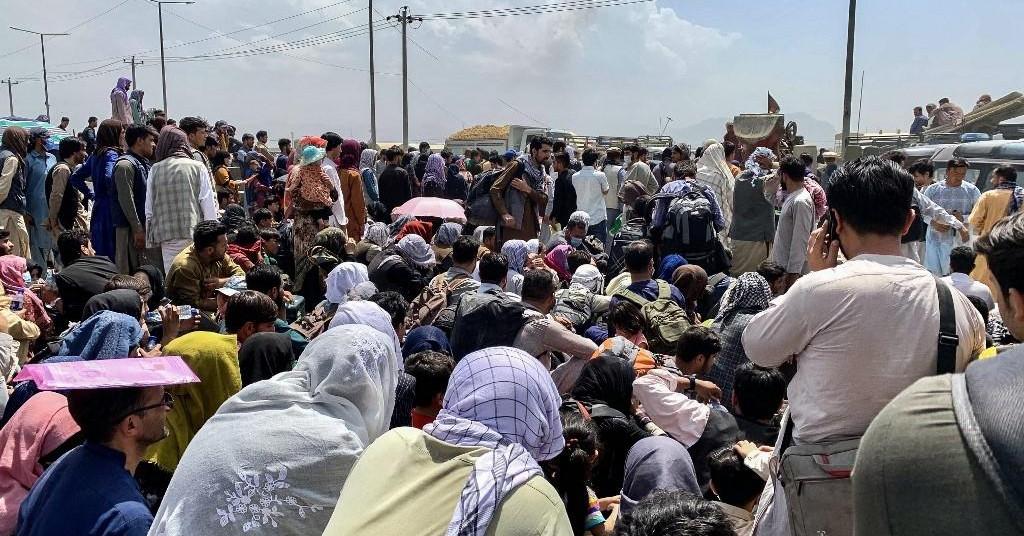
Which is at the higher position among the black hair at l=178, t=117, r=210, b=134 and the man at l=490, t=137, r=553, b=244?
the black hair at l=178, t=117, r=210, b=134

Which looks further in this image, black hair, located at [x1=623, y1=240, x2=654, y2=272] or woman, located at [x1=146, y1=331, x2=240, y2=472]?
black hair, located at [x1=623, y1=240, x2=654, y2=272]

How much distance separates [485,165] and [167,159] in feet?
33.7

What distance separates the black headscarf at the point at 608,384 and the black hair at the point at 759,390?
0.57 meters

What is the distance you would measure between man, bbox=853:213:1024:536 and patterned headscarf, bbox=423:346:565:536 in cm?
87

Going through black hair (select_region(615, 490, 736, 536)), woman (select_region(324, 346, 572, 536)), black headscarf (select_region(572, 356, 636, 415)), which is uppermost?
woman (select_region(324, 346, 572, 536))

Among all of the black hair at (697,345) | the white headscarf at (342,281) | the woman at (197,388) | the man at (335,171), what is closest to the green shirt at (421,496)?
the woman at (197,388)

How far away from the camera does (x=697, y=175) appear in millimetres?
9508

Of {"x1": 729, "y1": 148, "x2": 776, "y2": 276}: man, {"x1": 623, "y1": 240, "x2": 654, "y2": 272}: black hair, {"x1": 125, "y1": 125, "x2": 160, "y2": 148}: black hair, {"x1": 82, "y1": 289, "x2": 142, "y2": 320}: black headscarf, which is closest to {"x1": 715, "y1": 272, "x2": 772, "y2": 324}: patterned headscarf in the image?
{"x1": 623, "y1": 240, "x2": 654, "y2": 272}: black hair

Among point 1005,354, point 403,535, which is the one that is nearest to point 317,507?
point 403,535

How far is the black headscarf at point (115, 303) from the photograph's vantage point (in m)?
4.62

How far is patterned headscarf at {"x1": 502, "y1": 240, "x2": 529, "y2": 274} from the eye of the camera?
7047 mm

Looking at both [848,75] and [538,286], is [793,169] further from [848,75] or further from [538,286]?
[848,75]

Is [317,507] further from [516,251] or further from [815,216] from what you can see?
[815,216]

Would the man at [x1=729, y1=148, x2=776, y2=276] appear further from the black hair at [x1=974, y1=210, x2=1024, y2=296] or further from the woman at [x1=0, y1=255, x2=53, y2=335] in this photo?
the black hair at [x1=974, y1=210, x2=1024, y2=296]
